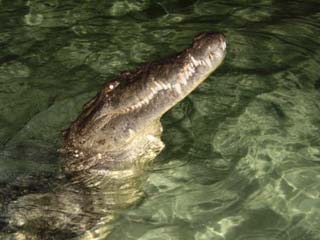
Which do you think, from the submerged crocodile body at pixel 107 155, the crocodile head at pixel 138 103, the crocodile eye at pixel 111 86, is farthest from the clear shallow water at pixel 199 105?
the crocodile eye at pixel 111 86

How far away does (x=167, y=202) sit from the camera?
4.41m

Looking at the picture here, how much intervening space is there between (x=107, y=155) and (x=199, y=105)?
1.55 meters

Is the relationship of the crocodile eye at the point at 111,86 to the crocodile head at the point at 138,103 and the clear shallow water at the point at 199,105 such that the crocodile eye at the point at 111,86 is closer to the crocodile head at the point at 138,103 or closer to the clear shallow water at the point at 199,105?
the crocodile head at the point at 138,103

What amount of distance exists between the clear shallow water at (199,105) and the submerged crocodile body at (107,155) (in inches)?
7.5

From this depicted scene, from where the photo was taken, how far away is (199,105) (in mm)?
5691

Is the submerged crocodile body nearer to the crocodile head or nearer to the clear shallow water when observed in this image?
the crocodile head

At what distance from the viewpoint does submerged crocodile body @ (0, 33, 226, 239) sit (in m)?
3.93

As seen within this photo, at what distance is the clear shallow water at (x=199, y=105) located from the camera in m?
4.28

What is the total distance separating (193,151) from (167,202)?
0.73 metres

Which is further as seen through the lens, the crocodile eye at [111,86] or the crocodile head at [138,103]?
the crocodile eye at [111,86]

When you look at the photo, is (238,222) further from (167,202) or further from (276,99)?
(276,99)

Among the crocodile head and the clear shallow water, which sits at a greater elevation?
the crocodile head

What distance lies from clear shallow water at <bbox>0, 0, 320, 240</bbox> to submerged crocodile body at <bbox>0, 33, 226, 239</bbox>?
19 centimetres

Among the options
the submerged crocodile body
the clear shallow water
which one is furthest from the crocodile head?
the clear shallow water
